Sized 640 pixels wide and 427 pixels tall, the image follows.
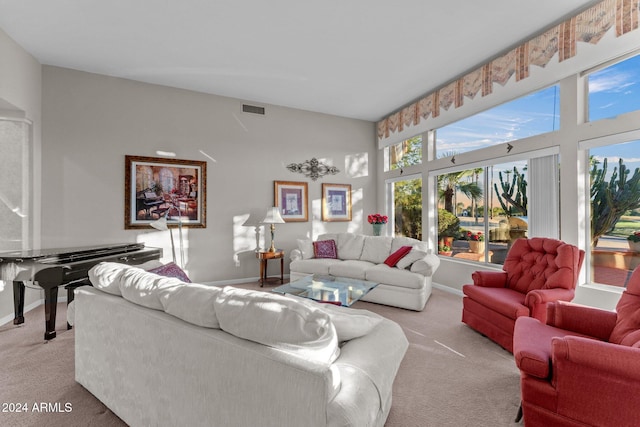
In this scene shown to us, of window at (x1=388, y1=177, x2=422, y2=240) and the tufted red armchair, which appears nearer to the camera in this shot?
the tufted red armchair

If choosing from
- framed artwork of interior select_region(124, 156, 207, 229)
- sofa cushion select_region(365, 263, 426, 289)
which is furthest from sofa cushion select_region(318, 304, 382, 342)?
framed artwork of interior select_region(124, 156, 207, 229)

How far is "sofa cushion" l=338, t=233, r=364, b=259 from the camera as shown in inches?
200

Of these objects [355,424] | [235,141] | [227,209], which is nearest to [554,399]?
[355,424]

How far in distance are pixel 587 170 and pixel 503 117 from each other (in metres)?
→ 1.28

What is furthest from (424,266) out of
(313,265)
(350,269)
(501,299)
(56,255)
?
(56,255)

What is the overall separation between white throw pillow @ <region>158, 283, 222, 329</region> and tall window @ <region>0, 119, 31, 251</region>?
3579 millimetres

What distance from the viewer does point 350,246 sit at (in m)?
5.16

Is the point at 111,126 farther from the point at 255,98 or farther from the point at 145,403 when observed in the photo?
the point at 145,403

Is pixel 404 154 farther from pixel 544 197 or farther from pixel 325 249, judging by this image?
pixel 544 197

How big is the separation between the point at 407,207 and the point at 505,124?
232 centimetres

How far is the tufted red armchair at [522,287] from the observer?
8.64 feet

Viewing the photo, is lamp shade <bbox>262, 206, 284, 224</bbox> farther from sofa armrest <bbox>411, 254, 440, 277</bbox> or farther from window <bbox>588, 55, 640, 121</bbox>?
window <bbox>588, 55, 640, 121</bbox>

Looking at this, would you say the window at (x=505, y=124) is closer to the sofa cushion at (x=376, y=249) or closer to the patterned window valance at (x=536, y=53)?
the patterned window valance at (x=536, y=53)

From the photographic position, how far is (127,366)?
67.4 inches
